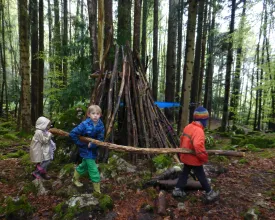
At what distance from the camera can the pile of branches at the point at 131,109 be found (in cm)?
479

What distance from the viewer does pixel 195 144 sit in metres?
3.21

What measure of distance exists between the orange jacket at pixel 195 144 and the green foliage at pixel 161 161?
1.02m

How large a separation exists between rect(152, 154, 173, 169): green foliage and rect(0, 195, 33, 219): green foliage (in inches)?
91.9

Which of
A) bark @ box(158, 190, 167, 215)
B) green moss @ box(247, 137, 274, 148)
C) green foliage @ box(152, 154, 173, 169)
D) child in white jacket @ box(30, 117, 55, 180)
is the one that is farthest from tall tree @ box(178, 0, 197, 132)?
child in white jacket @ box(30, 117, 55, 180)

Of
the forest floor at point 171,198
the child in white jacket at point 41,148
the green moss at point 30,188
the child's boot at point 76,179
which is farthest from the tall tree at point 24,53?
the child's boot at point 76,179

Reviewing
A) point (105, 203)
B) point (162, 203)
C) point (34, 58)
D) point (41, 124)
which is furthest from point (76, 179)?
point (34, 58)

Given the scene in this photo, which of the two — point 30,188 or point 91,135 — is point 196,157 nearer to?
point 91,135

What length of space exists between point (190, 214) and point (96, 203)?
139 cm

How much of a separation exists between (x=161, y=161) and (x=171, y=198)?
3.33 feet

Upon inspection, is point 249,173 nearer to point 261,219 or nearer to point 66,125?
point 261,219

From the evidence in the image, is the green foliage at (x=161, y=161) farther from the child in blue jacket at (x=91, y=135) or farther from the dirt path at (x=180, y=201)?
the child in blue jacket at (x=91, y=135)

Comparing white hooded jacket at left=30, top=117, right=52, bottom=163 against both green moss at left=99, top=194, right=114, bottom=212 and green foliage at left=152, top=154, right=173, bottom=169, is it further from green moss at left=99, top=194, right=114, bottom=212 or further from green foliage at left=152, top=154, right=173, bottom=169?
green foliage at left=152, top=154, right=173, bottom=169

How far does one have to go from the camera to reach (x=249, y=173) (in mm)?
4695

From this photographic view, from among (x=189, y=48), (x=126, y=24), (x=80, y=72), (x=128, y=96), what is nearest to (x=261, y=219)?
(x=128, y=96)
